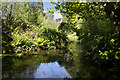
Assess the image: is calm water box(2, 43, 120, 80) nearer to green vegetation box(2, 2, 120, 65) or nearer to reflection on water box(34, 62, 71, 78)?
reflection on water box(34, 62, 71, 78)

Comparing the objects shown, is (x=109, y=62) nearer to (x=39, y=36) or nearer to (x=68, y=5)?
(x=68, y=5)

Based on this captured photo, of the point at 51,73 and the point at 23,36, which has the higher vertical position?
the point at 23,36

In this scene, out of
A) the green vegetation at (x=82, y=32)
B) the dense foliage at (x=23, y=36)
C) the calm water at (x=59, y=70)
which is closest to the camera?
the calm water at (x=59, y=70)

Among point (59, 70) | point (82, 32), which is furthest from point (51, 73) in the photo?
point (82, 32)

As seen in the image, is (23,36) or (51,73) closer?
(51,73)

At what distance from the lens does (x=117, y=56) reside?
11.5ft

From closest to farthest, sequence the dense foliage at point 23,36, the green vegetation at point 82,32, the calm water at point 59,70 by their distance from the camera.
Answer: the calm water at point 59,70
the green vegetation at point 82,32
the dense foliage at point 23,36

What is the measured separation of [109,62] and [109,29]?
69.2 inches

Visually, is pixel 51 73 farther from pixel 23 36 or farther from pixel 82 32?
pixel 23 36

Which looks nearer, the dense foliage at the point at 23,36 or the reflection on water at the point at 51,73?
the reflection on water at the point at 51,73

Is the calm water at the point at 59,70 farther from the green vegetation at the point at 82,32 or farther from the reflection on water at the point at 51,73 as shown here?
the green vegetation at the point at 82,32

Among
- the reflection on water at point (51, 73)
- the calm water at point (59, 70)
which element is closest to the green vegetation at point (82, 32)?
the calm water at point (59, 70)

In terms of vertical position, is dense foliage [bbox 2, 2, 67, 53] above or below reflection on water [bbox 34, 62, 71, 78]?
above

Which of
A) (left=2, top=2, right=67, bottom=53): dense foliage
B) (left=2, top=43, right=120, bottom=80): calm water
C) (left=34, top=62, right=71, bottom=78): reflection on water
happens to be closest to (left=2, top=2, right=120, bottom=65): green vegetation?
(left=2, top=2, right=67, bottom=53): dense foliage
